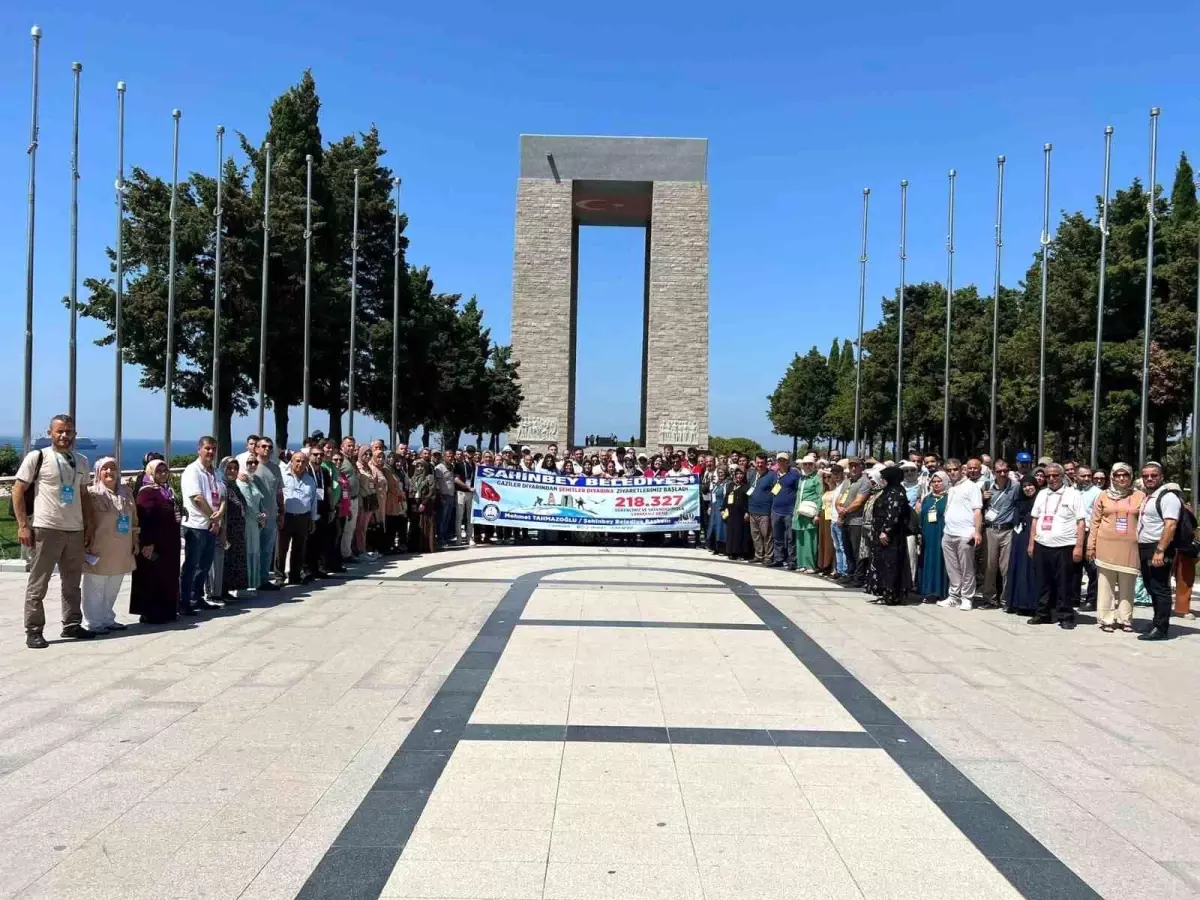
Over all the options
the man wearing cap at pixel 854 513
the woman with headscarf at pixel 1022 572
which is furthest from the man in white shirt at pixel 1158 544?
the man wearing cap at pixel 854 513

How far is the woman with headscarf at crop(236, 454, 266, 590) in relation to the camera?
9992mm

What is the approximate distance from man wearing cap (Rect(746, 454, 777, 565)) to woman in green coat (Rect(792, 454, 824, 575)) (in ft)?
2.09

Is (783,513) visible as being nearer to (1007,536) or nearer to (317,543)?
(1007,536)

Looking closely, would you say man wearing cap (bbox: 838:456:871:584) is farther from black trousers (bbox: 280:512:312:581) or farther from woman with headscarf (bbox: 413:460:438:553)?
black trousers (bbox: 280:512:312:581)

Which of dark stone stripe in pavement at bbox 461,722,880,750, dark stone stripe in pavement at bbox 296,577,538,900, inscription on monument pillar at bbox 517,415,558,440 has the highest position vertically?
inscription on monument pillar at bbox 517,415,558,440

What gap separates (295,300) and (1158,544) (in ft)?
81.7

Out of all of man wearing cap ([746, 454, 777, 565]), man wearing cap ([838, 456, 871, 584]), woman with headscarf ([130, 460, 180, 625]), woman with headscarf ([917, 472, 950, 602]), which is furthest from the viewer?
man wearing cap ([746, 454, 777, 565])

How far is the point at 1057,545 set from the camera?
9695 millimetres

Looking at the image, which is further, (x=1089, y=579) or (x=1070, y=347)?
(x=1070, y=347)

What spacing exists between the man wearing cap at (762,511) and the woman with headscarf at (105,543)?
30.1ft

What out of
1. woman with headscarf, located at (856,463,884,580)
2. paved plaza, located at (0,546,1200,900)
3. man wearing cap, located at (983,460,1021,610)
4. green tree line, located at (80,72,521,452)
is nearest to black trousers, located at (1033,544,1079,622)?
man wearing cap, located at (983,460,1021,610)

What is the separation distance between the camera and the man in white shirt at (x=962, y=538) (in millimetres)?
10453

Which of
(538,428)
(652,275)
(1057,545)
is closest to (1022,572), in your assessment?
(1057,545)

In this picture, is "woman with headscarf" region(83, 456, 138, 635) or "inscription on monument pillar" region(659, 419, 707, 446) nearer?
"woman with headscarf" region(83, 456, 138, 635)
